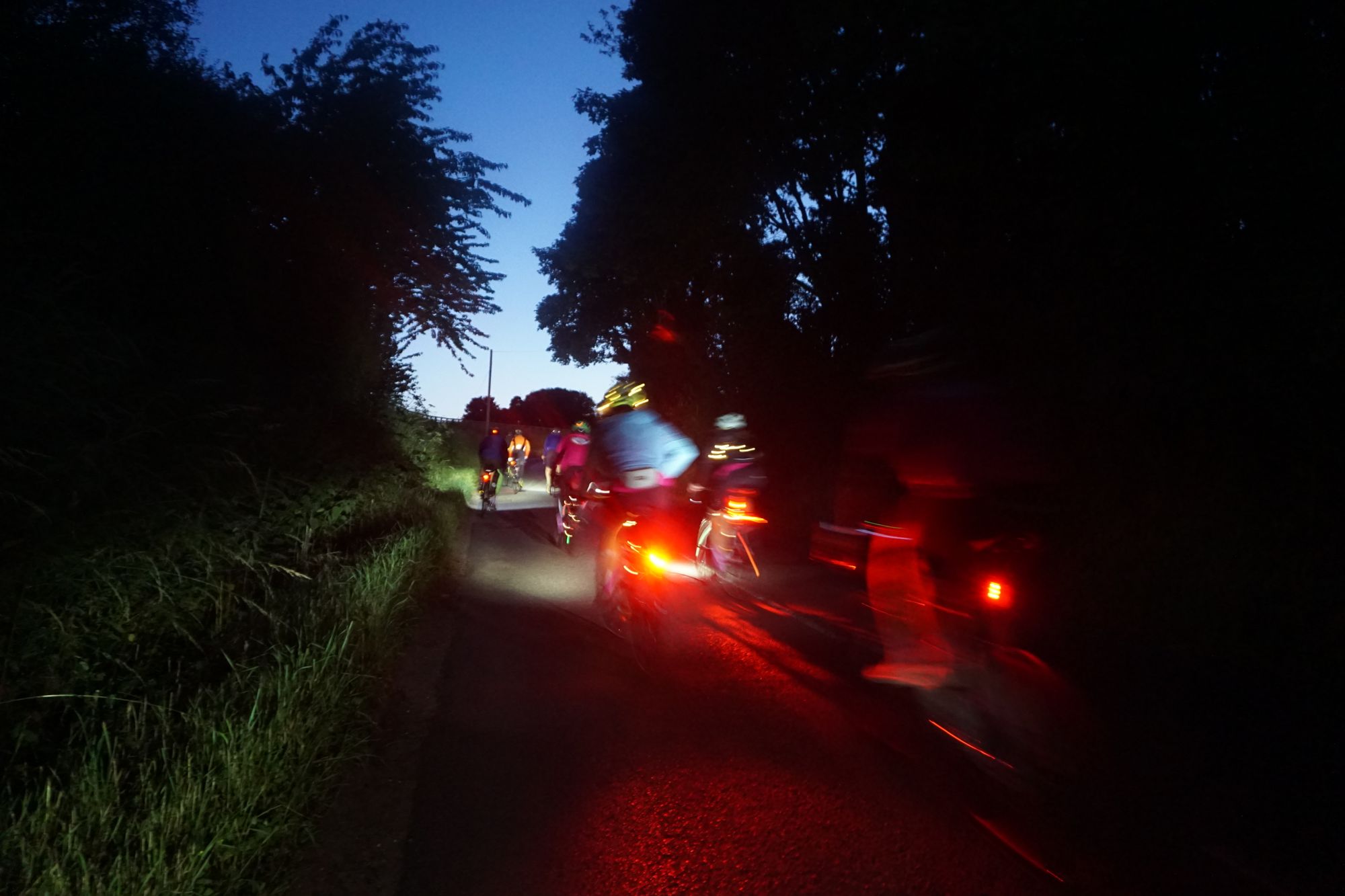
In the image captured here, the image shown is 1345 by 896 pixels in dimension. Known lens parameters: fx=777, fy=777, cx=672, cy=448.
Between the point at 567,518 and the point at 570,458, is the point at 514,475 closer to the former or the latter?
the point at 567,518

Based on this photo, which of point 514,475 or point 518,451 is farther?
point 514,475

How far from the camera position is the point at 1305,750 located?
4887mm

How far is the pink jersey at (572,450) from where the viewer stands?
10.2 meters

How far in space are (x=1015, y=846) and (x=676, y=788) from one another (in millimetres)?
1604

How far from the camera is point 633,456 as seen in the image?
21.4ft

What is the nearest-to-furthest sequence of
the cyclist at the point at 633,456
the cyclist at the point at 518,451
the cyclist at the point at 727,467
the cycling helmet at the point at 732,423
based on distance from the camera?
the cyclist at the point at 633,456 < the cyclist at the point at 727,467 < the cycling helmet at the point at 732,423 < the cyclist at the point at 518,451

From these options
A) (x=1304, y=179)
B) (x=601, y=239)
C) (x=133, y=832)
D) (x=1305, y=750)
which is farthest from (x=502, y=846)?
(x=601, y=239)

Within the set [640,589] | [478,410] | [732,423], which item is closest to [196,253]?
[732,423]

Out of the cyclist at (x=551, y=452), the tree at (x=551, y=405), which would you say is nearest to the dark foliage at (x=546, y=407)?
the tree at (x=551, y=405)

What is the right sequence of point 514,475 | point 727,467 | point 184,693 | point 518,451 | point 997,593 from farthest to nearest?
point 514,475
point 518,451
point 727,467
point 997,593
point 184,693

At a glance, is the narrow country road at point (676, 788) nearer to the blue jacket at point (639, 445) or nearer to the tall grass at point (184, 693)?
the tall grass at point (184, 693)

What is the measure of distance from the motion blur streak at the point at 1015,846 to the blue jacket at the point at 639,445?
3.60 meters

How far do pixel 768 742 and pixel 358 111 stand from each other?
14609 mm

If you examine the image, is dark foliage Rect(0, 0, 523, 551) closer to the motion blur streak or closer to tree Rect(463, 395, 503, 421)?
the motion blur streak
